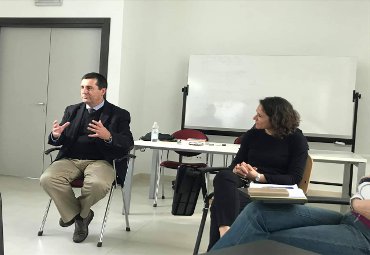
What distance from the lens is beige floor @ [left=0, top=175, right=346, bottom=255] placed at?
273 centimetres

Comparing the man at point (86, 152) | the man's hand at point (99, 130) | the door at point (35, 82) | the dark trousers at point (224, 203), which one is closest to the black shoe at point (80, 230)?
the man at point (86, 152)

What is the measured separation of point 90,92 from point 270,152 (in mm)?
1480

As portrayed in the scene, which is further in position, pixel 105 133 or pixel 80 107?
pixel 80 107

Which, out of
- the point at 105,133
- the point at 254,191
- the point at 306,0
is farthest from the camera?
the point at 306,0

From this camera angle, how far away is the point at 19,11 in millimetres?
5324

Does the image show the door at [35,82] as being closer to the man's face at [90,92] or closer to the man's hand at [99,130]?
the man's face at [90,92]

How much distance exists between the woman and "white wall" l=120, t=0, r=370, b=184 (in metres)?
2.79

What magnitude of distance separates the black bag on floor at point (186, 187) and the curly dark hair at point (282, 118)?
1.94 feet

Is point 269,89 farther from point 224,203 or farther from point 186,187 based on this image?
point 224,203

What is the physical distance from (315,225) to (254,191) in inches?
12.6

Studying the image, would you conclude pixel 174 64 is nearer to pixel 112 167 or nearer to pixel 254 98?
pixel 254 98

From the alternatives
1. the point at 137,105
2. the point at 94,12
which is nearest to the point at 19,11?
the point at 94,12

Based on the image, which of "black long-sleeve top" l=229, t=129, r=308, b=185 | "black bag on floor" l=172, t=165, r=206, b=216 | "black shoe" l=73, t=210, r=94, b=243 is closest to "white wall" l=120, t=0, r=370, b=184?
"black shoe" l=73, t=210, r=94, b=243

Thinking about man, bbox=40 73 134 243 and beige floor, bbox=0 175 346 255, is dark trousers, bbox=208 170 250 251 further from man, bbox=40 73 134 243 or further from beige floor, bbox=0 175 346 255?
man, bbox=40 73 134 243
